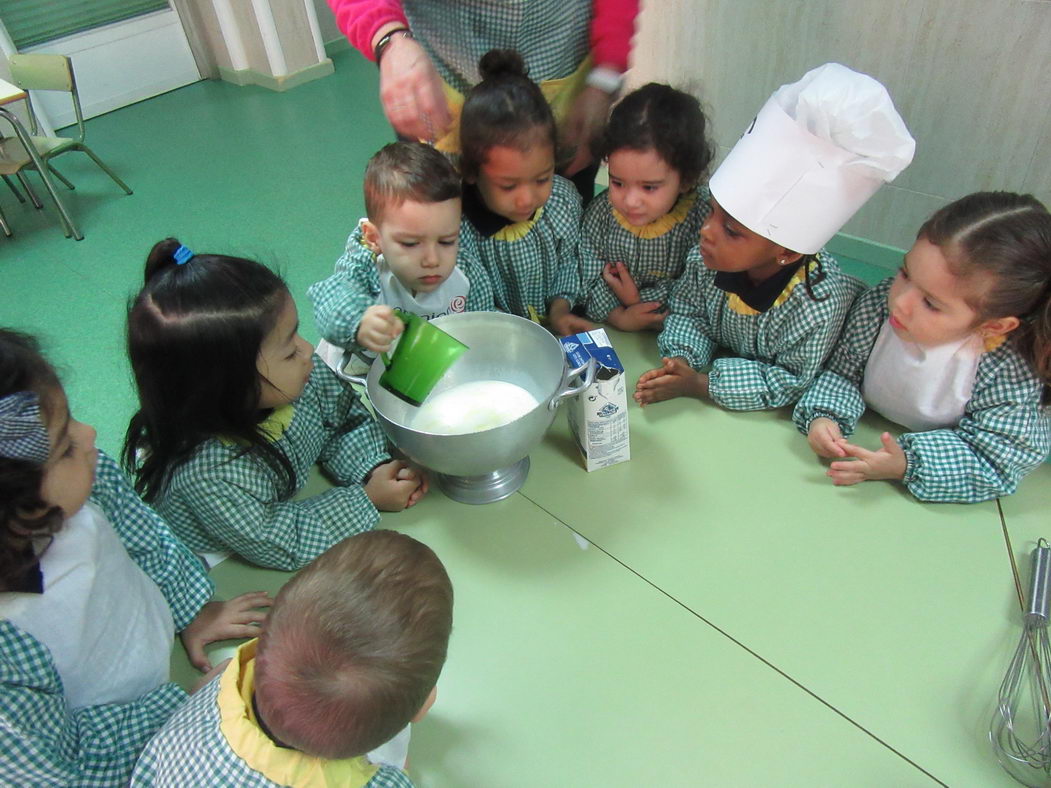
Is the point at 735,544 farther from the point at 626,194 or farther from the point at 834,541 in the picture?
the point at 626,194

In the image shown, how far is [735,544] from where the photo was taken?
0.73 meters

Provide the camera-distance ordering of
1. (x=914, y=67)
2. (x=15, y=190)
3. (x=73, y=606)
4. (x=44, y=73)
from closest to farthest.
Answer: (x=73, y=606) < (x=914, y=67) < (x=44, y=73) < (x=15, y=190)

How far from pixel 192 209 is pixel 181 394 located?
1.54 m

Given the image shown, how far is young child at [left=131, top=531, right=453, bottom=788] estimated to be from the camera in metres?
0.42

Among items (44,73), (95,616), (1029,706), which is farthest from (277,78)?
(1029,706)

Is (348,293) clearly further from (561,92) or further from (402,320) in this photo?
(561,92)

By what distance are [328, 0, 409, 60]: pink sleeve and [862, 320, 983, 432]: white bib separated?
2.56 ft

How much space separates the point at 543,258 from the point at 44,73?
6.23ft

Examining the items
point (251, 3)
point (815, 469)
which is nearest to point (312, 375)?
point (815, 469)

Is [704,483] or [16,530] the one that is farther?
[704,483]

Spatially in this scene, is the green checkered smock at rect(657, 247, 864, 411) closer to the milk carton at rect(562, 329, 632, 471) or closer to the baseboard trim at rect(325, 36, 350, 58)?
the milk carton at rect(562, 329, 632, 471)

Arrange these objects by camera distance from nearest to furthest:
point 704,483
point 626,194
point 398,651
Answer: point 398,651 → point 704,483 → point 626,194

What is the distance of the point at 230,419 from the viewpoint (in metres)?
0.69

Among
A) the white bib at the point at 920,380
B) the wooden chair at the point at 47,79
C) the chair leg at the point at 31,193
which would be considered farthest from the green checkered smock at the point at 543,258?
the chair leg at the point at 31,193
